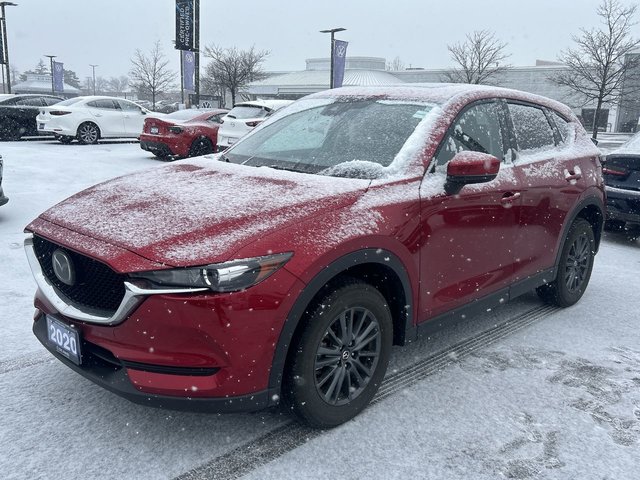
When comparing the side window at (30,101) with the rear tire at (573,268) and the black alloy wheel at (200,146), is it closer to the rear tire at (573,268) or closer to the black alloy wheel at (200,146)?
the black alloy wheel at (200,146)

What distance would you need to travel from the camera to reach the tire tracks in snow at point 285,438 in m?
2.44

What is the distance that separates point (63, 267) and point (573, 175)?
359 centimetres

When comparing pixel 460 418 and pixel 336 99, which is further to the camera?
pixel 336 99

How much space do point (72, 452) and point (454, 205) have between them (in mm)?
2261

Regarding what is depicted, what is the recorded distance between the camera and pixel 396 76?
63.5 meters

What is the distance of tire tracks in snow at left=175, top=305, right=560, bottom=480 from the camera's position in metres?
2.44

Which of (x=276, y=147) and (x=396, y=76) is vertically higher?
(x=396, y=76)

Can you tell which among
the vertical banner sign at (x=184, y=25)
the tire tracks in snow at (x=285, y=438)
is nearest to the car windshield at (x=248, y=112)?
the vertical banner sign at (x=184, y=25)

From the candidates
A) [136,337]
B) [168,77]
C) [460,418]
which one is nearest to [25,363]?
[136,337]

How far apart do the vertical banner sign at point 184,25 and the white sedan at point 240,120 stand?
9.27 m

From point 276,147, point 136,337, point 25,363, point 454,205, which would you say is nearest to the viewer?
point 136,337

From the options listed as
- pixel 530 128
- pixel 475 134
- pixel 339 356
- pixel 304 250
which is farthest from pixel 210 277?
pixel 530 128

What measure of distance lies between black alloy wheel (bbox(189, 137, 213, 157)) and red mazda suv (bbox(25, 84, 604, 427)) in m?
9.74

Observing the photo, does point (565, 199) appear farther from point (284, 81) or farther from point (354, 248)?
point (284, 81)
